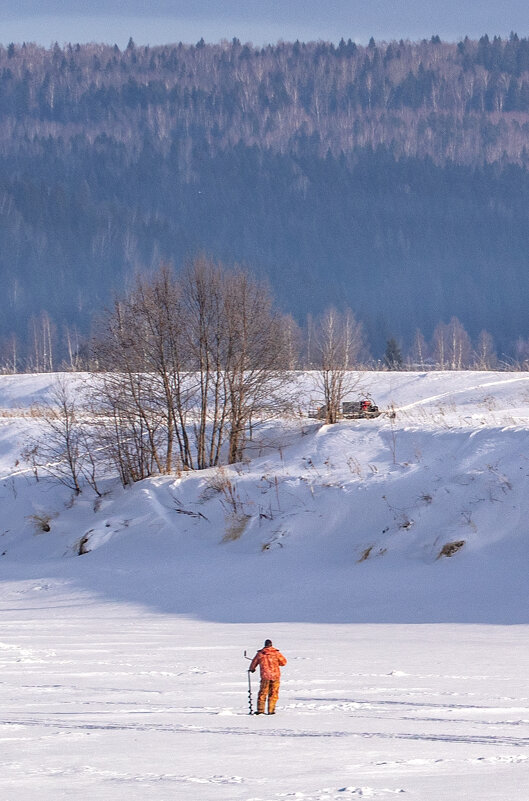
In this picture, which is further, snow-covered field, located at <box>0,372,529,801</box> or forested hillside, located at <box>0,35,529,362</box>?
forested hillside, located at <box>0,35,529,362</box>

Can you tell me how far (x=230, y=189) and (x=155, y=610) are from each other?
559 ft

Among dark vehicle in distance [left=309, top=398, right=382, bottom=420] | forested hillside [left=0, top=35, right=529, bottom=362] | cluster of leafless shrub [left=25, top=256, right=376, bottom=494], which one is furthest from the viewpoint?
forested hillside [left=0, top=35, right=529, bottom=362]

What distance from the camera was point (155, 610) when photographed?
67.2 ft

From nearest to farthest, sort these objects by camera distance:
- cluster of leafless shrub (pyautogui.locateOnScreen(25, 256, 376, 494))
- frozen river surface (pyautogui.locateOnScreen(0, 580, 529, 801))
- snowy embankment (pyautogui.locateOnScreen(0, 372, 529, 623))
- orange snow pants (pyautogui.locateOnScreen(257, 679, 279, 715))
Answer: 1. frozen river surface (pyautogui.locateOnScreen(0, 580, 529, 801))
2. orange snow pants (pyautogui.locateOnScreen(257, 679, 279, 715))
3. snowy embankment (pyautogui.locateOnScreen(0, 372, 529, 623))
4. cluster of leafless shrub (pyautogui.locateOnScreen(25, 256, 376, 494))

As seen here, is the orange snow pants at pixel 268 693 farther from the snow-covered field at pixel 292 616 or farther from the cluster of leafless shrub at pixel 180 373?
the cluster of leafless shrub at pixel 180 373

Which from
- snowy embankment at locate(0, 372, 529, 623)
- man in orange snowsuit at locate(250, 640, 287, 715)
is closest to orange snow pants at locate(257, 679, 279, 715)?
man in orange snowsuit at locate(250, 640, 287, 715)

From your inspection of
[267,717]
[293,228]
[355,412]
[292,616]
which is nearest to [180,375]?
[355,412]

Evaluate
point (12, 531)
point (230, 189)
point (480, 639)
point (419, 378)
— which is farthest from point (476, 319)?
point (480, 639)

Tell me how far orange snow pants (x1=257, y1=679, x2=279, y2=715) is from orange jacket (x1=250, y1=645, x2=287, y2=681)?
39 mm

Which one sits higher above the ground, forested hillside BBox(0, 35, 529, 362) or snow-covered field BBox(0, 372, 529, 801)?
forested hillside BBox(0, 35, 529, 362)

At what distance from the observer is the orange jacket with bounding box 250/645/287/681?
10258 millimetres

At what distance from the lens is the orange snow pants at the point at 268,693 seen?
10250 millimetres

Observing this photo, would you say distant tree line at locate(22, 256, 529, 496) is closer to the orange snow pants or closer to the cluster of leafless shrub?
the cluster of leafless shrub

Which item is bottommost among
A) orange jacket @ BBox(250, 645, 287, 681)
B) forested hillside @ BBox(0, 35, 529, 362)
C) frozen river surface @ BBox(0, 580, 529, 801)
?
frozen river surface @ BBox(0, 580, 529, 801)
